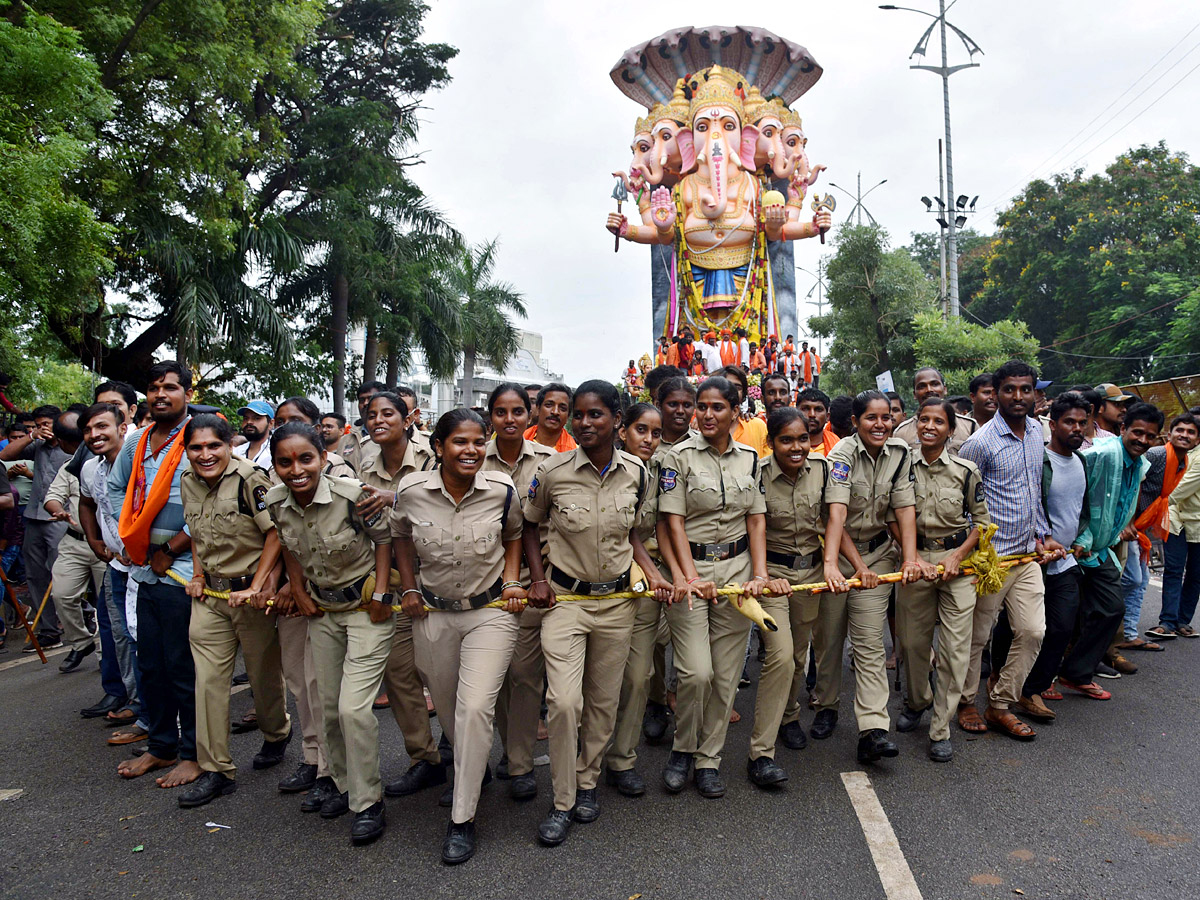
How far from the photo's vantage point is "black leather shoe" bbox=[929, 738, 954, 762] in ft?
13.3

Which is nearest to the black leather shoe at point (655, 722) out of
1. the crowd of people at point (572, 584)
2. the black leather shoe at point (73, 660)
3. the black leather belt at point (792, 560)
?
the crowd of people at point (572, 584)

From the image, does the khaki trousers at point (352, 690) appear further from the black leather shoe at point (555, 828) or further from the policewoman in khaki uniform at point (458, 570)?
the black leather shoe at point (555, 828)

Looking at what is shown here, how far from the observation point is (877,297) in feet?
86.0

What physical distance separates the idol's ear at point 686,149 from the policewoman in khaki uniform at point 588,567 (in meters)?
16.7

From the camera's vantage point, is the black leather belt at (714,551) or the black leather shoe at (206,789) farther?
the black leather belt at (714,551)

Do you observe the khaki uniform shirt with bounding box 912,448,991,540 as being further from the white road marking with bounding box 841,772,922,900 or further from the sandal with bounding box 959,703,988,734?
the white road marking with bounding box 841,772,922,900

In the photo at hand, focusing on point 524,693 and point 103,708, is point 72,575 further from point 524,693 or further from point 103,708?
point 524,693

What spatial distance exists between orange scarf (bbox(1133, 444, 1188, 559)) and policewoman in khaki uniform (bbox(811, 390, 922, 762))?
2.81 m

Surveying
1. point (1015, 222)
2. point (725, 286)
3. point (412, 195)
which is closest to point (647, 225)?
point (725, 286)

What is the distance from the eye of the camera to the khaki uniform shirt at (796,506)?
418 centimetres

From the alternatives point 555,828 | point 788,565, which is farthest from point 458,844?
point 788,565

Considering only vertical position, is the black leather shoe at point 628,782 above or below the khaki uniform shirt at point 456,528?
below

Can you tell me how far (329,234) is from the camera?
1823cm

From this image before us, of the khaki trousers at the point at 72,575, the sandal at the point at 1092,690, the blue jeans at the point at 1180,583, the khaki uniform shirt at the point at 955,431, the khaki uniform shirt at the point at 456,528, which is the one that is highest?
the khaki uniform shirt at the point at 955,431
